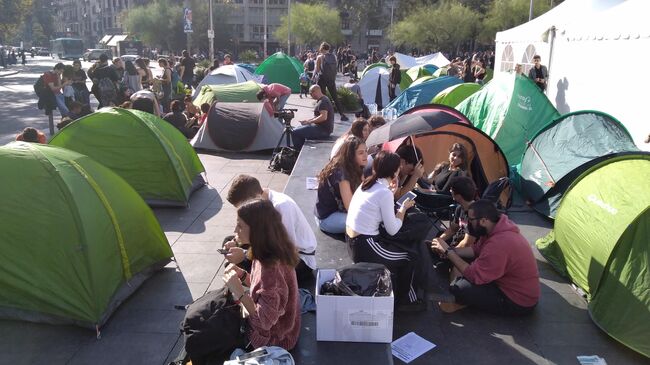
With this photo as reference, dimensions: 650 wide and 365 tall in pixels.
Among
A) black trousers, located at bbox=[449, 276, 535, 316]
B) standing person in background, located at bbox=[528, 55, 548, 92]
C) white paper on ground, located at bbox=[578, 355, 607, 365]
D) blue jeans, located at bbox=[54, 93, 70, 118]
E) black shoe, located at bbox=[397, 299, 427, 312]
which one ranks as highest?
standing person in background, located at bbox=[528, 55, 548, 92]

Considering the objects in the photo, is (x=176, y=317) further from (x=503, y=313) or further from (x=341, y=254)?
(x=503, y=313)

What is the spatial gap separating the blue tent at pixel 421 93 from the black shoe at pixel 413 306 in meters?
10.2

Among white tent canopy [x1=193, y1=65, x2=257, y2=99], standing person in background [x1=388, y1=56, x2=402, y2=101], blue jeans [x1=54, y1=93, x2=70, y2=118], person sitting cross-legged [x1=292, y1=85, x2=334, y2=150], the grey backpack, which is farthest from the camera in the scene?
standing person in background [x1=388, y1=56, x2=402, y2=101]

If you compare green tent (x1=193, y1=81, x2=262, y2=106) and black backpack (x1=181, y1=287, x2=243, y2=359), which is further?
green tent (x1=193, y1=81, x2=262, y2=106)

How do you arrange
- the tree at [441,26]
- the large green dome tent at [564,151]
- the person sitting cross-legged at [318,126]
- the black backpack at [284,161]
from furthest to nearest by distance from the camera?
1. the tree at [441,26]
2. the person sitting cross-legged at [318,126]
3. the black backpack at [284,161]
4. the large green dome tent at [564,151]

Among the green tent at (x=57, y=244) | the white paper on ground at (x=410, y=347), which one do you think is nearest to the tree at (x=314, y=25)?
the green tent at (x=57, y=244)

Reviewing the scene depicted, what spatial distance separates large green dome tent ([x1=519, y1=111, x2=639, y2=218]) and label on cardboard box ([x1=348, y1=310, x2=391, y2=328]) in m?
4.71

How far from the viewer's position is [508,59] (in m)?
19.0

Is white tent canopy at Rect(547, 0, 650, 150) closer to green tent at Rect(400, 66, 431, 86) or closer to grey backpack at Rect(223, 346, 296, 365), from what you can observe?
green tent at Rect(400, 66, 431, 86)

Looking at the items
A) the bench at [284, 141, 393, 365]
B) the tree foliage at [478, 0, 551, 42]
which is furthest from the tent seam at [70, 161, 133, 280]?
the tree foliage at [478, 0, 551, 42]

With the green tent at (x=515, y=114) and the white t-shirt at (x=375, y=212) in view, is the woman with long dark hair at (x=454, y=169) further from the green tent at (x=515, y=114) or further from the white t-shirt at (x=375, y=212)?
the green tent at (x=515, y=114)

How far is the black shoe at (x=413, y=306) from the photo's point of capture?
5070 millimetres

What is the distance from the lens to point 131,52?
58.0 meters

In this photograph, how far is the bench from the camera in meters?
3.83
